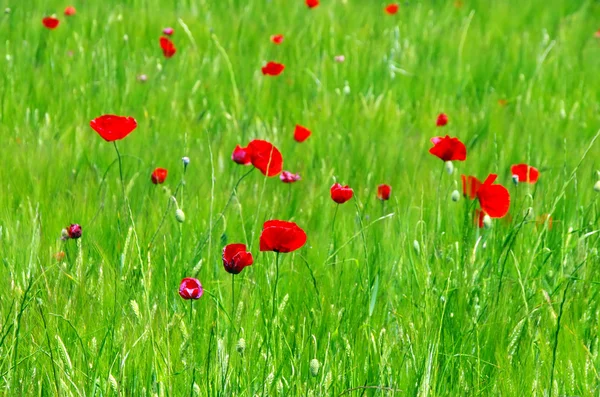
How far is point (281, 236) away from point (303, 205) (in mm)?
960

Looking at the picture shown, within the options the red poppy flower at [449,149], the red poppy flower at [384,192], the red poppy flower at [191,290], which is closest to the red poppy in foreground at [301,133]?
the red poppy flower at [384,192]

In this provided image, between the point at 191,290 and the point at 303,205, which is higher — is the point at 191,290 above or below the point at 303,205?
below

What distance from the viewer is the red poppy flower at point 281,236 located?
4.97 feet

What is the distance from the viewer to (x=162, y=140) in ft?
9.41

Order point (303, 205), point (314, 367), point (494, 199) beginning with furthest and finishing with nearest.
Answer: point (303, 205) < point (494, 199) < point (314, 367)

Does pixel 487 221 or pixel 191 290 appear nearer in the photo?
pixel 191 290

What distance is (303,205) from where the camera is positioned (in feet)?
8.16

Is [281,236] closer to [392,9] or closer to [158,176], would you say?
[158,176]

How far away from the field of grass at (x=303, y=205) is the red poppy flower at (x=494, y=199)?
55 millimetres

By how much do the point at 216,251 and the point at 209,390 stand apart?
0.62 meters

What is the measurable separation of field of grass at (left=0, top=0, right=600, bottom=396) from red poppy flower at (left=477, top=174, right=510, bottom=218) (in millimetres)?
55

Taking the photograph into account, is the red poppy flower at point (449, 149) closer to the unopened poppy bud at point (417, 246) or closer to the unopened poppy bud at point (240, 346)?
the unopened poppy bud at point (417, 246)

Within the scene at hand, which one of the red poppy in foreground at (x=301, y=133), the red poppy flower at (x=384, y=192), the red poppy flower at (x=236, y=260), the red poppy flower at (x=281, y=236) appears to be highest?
the red poppy in foreground at (x=301, y=133)

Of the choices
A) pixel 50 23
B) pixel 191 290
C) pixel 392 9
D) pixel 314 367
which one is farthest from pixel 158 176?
pixel 392 9
